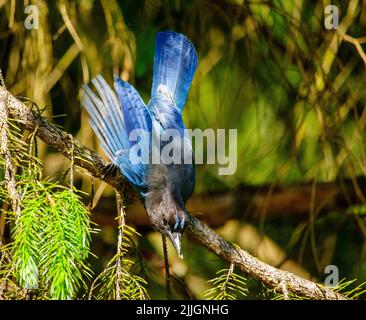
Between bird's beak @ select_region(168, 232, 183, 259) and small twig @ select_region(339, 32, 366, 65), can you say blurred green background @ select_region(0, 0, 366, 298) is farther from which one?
bird's beak @ select_region(168, 232, 183, 259)

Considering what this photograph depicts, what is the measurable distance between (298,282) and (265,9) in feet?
5.30

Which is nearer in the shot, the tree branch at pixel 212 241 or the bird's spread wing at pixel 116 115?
the tree branch at pixel 212 241

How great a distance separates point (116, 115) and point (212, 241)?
2.49 feet

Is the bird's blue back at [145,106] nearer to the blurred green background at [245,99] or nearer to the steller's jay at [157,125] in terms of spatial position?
the steller's jay at [157,125]

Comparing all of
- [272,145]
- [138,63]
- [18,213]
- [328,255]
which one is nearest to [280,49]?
[272,145]

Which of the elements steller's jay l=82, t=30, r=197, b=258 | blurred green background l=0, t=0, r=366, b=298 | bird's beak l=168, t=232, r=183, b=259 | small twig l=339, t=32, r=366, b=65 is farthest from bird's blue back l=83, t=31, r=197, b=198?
small twig l=339, t=32, r=366, b=65

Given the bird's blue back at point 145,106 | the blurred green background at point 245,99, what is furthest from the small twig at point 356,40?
the bird's blue back at point 145,106

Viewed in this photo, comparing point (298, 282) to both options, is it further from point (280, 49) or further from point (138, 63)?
point (138, 63)

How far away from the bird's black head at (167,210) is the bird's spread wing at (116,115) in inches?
4.1

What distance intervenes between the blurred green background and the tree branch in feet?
2.27

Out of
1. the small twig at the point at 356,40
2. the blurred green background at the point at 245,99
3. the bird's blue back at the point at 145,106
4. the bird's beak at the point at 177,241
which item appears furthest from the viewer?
the blurred green background at the point at 245,99

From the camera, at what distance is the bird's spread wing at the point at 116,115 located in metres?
2.80

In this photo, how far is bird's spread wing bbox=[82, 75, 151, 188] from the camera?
280 centimetres

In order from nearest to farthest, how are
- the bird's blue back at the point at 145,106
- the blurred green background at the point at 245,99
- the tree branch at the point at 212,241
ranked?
the tree branch at the point at 212,241, the bird's blue back at the point at 145,106, the blurred green background at the point at 245,99
